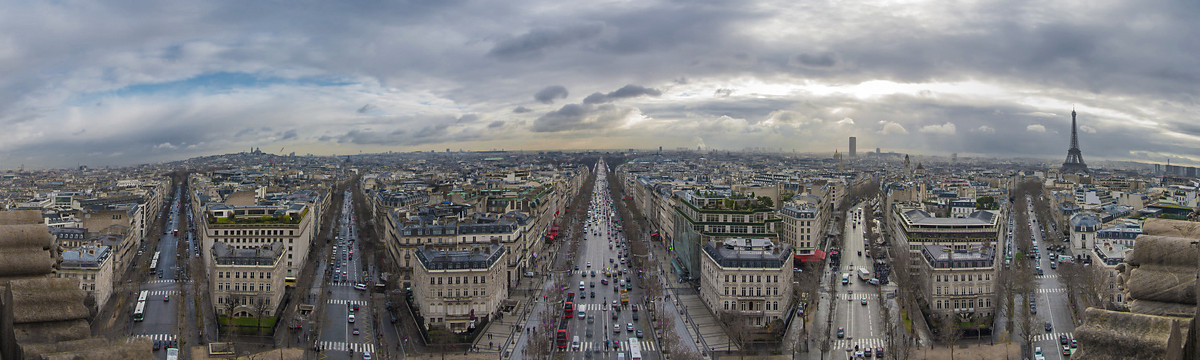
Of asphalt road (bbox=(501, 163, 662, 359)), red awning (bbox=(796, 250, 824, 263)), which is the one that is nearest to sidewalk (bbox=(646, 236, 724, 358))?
asphalt road (bbox=(501, 163, 662, 359))

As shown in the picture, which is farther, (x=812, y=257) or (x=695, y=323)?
(x=812, y=257)

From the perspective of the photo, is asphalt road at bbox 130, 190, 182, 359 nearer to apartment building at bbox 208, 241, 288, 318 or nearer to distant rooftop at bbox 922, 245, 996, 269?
apartment building at bbox 208, 241, 288, 318

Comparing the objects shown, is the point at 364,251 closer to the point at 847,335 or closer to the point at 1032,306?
the point at 847,335

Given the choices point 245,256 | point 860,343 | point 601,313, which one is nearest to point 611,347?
point 601,313

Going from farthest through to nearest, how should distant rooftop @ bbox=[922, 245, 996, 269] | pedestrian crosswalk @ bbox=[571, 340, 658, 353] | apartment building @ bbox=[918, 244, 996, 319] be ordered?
distant rooftop @ bbox=[922, 245, 996, 269] → apartment building @ bbox=[918, 244, 996, 319] → pedestrian crosswalk @ bbox=[571, 340, 658, 353]

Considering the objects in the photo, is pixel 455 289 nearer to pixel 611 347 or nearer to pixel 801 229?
pixel 611 347

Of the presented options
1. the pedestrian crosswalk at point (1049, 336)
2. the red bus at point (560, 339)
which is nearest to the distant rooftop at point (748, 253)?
the red bus at point (560, 339)

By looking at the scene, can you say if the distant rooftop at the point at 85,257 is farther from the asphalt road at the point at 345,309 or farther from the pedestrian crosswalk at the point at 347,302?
the pedestrian crosswalk at the point at 347,302
